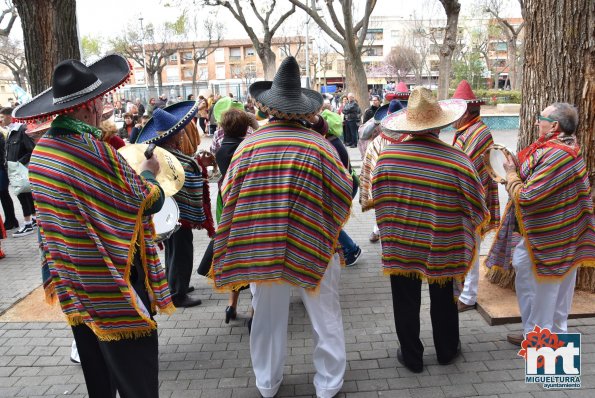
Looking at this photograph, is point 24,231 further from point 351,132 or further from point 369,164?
point 351,132

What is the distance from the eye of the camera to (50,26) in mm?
4824

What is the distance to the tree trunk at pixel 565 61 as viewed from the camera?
4055 mm

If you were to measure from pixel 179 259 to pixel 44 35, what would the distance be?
2642 millimetres

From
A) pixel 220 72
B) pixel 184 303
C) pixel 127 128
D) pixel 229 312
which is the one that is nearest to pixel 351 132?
pixel 127 128

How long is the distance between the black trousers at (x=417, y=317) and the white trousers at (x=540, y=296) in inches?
23.1

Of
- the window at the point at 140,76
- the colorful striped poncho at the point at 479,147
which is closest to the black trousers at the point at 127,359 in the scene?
the colorful striped poncho at the point at 479,147

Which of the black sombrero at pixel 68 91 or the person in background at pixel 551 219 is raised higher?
the black sombrero at pixel 68 91

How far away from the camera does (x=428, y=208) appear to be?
3.05 meters

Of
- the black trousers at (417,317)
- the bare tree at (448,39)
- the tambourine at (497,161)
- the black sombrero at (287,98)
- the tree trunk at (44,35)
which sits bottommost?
the black trousers at (417,317)

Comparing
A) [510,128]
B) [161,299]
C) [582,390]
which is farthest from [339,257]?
[510,128]

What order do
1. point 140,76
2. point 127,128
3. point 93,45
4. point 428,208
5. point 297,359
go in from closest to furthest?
point 428,208, point 297,359, point 127,128, point 93,45, point 140,76

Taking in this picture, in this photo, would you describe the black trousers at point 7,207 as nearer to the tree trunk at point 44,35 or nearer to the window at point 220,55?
the tree trunk at point 44,35

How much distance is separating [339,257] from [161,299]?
118cm

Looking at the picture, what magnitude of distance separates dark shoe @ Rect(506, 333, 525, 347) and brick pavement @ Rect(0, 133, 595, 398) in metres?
0.05
